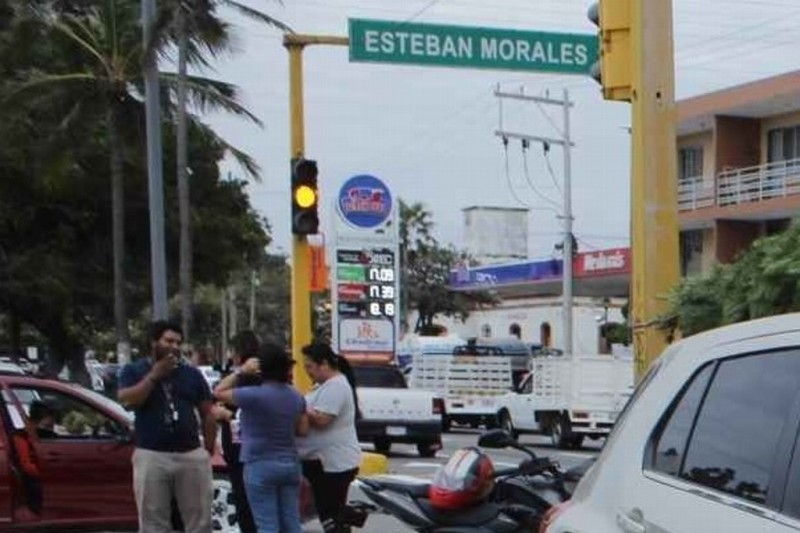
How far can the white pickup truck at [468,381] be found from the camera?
36.4 metres

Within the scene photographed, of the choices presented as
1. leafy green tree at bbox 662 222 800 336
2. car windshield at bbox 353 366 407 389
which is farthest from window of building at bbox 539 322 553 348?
leafy green tree at bbox 662 222 800 336

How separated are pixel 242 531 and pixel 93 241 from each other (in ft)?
116

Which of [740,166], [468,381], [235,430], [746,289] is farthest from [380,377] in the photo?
[746,289]

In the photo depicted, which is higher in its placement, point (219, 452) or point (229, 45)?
point (229, 45)

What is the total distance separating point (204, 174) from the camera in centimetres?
4578

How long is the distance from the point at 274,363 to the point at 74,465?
2996 millimetres

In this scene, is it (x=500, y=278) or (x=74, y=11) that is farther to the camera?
(x=500, y=278)

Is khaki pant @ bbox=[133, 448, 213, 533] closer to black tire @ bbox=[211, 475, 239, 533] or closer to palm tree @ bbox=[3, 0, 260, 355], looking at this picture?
black tire @ bbox=[211, 475, 239, 533]

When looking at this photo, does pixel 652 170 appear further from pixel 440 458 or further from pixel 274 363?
pixel 440 458

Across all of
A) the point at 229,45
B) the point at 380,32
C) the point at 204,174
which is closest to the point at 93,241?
the point at 204,174

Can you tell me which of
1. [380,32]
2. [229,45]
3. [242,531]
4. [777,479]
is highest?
[229,45]

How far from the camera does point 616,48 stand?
10.3 metres

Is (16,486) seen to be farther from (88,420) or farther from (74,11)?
(74,11)

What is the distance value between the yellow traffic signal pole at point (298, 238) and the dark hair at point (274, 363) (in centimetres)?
714
